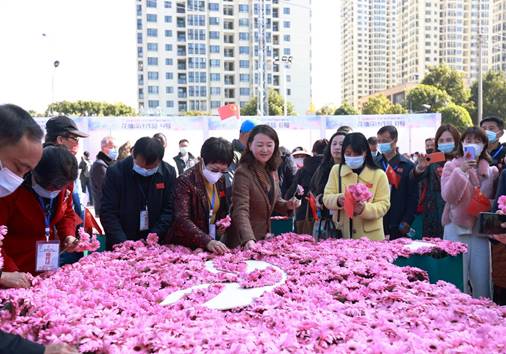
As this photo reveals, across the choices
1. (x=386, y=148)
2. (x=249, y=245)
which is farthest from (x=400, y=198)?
(x=249, y=245)

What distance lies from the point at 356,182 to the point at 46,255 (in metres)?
2.36

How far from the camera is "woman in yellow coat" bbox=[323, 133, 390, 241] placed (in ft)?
12.6

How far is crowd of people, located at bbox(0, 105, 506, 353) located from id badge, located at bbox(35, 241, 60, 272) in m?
0.01

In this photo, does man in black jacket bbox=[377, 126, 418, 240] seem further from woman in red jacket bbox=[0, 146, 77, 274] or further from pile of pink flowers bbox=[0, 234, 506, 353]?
woman in red jacket bbox=[0, 146, 77, 274]

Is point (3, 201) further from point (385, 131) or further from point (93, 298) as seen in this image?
point (385, 131)

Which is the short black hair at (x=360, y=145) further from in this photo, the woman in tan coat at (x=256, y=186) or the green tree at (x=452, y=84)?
the green tree at (x=452, y=84)

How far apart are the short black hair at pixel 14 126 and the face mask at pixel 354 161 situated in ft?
8.44

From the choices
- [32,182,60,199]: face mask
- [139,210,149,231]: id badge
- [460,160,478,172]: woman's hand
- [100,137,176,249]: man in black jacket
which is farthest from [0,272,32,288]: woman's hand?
[460,160,478,172]: woman's hand

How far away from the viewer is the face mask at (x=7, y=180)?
216 cm

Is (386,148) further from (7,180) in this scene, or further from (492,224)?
(7,180)

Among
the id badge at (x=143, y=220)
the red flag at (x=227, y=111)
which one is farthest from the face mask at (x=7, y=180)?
the red flag at (x=227, y=111)

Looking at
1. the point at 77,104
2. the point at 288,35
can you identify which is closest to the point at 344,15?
the point at 288,35

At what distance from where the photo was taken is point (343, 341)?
5.90 feet

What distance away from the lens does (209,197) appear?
133 inches
